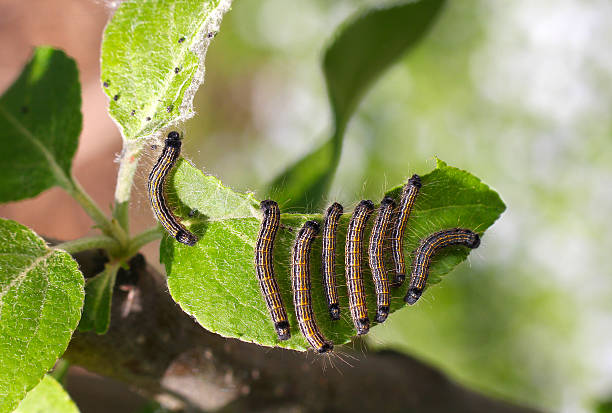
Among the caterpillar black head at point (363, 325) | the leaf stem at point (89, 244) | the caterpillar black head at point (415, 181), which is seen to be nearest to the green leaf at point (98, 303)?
the leaf stem at point (89, 244)

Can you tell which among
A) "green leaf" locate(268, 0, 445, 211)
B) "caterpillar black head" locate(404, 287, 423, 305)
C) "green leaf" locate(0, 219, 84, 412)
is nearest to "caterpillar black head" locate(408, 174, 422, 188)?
"caterpillar black head" locate(404, 287, 423, 305)

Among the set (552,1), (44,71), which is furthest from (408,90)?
(44,71)

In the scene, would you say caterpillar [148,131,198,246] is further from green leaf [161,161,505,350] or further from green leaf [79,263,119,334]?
green leaf [79,263,119,334]

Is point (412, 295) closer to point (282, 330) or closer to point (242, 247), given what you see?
point (282, 330)

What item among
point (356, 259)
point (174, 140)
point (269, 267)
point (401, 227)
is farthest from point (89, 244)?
point (401, 227)

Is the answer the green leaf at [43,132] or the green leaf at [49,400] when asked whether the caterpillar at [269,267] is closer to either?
the green leaf at [49,400]
